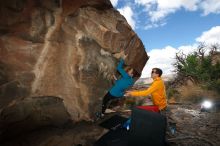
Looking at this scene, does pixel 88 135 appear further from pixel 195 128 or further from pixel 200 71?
pixel 200 71

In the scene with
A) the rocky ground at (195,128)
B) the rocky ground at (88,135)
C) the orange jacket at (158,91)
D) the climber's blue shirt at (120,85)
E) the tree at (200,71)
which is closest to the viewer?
the rocky ground at (88,135)

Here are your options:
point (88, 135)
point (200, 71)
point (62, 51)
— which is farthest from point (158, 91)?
point (200, 71)

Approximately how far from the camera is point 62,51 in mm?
5945

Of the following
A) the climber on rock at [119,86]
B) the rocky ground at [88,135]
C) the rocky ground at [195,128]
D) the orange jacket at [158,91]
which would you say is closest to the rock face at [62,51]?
the climber on rock at [119,86]

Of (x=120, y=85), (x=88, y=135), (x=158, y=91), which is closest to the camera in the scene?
(x=158, y=91)

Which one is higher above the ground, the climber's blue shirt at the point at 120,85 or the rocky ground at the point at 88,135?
the climber's blue shirt at the point at 120,85

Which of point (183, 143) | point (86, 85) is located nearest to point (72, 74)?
point (86, 85)

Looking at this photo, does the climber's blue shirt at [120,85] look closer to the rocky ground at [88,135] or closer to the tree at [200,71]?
the rocky ground at [88,135]

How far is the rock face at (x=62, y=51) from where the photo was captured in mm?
5316

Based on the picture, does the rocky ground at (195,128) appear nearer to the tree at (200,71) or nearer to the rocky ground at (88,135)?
the rocky ground at (88,135)

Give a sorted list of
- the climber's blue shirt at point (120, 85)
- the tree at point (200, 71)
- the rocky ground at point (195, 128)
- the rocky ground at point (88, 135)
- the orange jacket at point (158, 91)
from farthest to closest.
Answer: the tree at point (200, 71) < the climber's blue shirt at point (120, 85) < the rocky ground at point (195, 128) < the orange jacket at point (158, 91) < the rocky ground at point (88, 135)

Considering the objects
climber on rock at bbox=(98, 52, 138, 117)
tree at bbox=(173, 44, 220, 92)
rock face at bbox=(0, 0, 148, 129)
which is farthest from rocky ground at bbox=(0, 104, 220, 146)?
tree at bbox=(173, 44, 220, 92)

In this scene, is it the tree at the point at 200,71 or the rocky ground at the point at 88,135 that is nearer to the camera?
the rocky ground at the point at 88,135

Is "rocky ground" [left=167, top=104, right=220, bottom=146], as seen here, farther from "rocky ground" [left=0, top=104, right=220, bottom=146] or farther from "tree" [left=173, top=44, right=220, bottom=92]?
"tree" [left=173, top=44, right=220, bottom=92]
